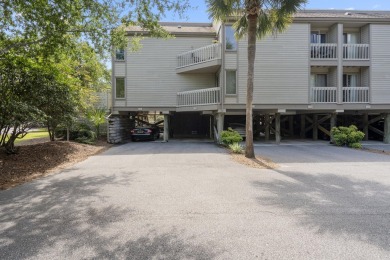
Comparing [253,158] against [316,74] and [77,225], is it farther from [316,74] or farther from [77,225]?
[316,74]

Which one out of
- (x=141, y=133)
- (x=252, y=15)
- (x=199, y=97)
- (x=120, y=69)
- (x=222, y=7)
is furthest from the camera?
(x=141, y=133)

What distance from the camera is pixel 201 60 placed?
16312mm

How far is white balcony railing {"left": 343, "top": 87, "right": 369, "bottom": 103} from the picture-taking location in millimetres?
15203

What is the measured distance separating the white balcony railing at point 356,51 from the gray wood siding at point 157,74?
9810mm

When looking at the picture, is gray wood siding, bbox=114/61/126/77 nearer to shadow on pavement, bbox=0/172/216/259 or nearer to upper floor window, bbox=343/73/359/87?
shadow on pavement, bbox=0/172/216/259

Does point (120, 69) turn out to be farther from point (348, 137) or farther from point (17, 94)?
point (348, 137)

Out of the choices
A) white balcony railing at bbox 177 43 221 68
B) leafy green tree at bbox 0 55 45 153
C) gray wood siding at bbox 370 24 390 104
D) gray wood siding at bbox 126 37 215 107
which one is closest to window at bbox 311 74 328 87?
gray wood siding at bbox 370 24 390 104

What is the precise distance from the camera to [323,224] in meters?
3.88

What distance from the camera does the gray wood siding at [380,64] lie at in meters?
15.1

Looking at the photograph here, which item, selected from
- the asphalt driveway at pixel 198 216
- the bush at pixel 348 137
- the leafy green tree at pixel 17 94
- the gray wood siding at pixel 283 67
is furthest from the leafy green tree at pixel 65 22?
the bush at pixel 348 137

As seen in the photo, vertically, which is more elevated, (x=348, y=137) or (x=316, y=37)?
(x=316, y=37)

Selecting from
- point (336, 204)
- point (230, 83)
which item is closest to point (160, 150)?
point (230, 83)

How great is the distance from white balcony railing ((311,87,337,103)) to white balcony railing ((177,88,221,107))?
20.6ft

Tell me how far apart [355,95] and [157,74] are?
536 inches
